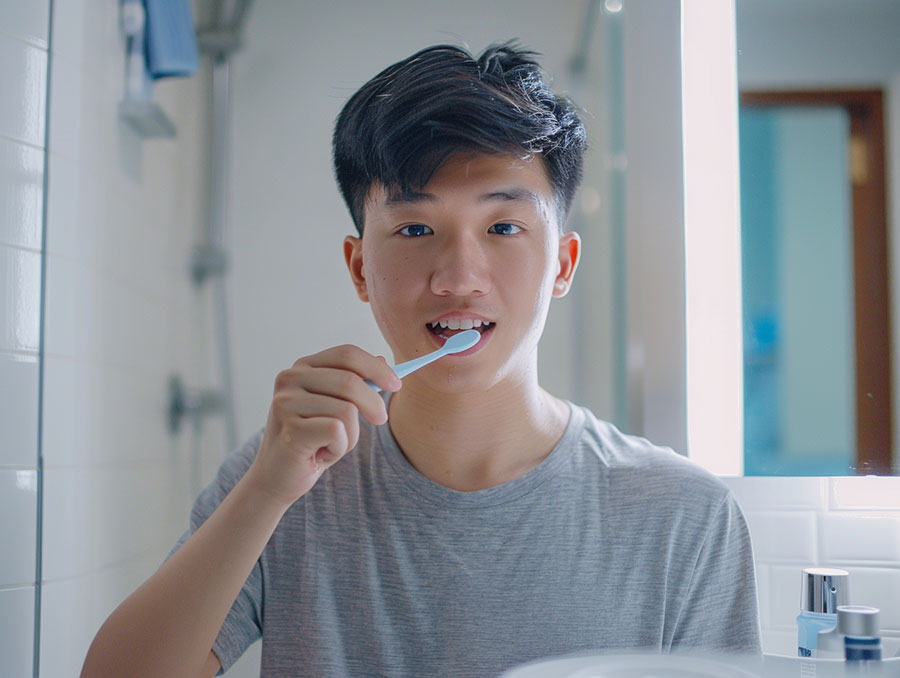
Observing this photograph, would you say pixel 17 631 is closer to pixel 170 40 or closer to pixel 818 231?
pixel 170 40

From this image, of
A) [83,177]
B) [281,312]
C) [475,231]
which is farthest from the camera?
[281,312]

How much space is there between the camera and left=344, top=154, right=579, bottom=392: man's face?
27.3 inches

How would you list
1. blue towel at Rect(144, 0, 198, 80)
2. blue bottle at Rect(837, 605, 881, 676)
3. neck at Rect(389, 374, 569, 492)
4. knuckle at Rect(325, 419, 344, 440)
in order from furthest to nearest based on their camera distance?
1. blue towel at Rect(144, 0, 198, 80)
2. neck at Rect(389, 374, 569, 492)
3. knuckle at Rect(325, 419, 344, 440)
4. blue bottle at Rect(837, 605, 881, 676)

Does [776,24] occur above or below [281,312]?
above

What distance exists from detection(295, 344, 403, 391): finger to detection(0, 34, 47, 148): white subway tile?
43 centimetres

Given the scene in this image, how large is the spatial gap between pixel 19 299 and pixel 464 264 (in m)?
0.45

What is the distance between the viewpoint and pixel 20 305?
784 millimetres

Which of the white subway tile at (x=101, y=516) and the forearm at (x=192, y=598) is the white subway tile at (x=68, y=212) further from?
the forearm at (x=192, y=598)

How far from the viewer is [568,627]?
0.71 metres

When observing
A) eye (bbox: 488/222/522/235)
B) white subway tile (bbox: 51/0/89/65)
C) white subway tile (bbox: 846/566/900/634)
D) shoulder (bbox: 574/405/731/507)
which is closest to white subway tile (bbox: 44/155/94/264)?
white subway tile (bbox: 51/0/89/65)

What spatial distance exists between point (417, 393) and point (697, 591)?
32 cm

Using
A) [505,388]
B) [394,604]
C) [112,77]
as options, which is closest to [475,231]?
[505,388]

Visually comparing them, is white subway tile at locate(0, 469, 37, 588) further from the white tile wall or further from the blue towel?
the white tile wall

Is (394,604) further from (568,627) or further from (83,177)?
(83,177)
